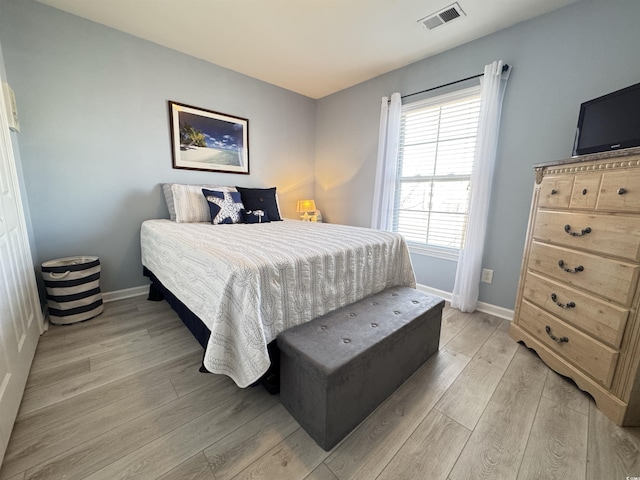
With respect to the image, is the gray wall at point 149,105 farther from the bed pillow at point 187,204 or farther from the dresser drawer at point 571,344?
the dresser drawer at point 571,344

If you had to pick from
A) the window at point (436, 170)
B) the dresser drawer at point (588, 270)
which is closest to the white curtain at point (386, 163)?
the window at point (436, 170)

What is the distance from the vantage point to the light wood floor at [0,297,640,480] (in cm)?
→ 97

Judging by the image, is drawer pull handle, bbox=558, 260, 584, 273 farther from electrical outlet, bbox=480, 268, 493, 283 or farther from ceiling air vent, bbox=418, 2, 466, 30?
ceiling air vent, bbox=418, 2, 466, 30

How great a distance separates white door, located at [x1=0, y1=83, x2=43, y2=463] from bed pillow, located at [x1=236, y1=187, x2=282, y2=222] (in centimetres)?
161

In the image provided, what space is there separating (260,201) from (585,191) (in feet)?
8.35

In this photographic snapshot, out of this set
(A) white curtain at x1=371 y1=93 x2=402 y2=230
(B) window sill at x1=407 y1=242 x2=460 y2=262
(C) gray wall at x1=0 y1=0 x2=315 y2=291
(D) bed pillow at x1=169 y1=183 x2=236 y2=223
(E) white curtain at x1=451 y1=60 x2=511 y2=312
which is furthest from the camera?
(A) white curtain at x1=371 y1=93 x2=402 y2=230

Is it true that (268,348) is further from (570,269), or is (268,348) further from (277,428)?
(570,269)

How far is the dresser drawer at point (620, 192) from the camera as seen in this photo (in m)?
1.17

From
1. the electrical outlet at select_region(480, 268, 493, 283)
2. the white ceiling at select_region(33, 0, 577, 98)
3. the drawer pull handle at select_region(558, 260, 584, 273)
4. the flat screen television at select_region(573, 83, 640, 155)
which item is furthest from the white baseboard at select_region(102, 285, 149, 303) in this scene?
the flat screen television at select_region(573, 83, 640, 155)

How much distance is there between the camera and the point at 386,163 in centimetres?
282

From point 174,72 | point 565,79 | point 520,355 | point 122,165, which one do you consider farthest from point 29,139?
point 565,79

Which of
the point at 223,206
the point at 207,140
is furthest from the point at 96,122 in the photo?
the point at 223,206

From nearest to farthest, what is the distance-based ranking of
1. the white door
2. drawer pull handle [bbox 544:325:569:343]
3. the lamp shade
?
1. the white door
2. drawer pull handle [bbox 544:325:569:343]
3. the lamp shade

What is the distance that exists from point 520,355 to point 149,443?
2.18 meters
